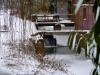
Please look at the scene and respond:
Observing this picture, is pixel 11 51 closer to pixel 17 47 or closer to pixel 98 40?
pixel 17 47

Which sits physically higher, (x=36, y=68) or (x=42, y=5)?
(x=42, y=5)

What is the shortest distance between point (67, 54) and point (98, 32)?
5.12m

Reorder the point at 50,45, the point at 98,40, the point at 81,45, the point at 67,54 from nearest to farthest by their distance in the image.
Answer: the point at 98,40 < the point at 81,45 < the point at 67,54 < the point at 50,45

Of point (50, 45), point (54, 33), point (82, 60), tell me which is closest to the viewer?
point (82, 60)

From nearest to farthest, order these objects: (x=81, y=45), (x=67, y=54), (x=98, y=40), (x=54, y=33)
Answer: (x=98, y=40)
(x=81, y=45)
(x=67, y=54)
(x=54, y=33)

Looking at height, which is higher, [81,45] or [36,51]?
[81,45]

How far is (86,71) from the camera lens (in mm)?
4441

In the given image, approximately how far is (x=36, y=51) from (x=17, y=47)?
0.41m

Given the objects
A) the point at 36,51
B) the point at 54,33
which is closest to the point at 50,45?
the point at 54,33

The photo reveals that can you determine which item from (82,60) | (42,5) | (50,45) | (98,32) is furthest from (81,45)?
(42,5)

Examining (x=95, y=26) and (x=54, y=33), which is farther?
(x=54, y=33)

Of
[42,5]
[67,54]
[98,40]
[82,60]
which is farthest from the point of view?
[42,5]

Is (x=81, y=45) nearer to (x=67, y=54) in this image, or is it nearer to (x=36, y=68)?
(x=36, y=68)

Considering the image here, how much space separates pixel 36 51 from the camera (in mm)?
5168
